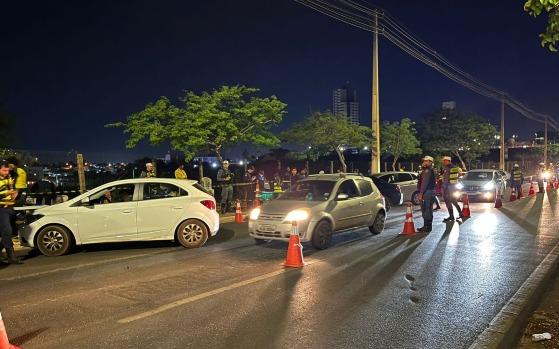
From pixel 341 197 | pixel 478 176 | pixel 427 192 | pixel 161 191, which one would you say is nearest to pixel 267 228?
pixel 341 197

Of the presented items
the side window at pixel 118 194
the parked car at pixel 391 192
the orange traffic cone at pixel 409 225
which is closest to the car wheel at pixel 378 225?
the orange traffic cone at pixel 409 225

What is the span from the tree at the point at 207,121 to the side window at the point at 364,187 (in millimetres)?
7567

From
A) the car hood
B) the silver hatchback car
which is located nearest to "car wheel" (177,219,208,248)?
the silver hatchback car

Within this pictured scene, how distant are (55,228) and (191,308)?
501 cm

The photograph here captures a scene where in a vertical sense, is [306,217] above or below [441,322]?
above

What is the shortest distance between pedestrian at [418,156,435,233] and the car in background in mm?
7919

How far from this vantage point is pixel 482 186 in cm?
2028

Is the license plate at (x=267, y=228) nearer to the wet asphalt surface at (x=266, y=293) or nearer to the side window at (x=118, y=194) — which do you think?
the wet asphalt surface at (x=266, y=293)

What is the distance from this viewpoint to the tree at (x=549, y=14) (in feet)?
15.3

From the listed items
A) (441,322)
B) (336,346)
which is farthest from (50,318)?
(441,322)

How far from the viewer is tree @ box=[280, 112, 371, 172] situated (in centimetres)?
2772

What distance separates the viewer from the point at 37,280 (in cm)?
756

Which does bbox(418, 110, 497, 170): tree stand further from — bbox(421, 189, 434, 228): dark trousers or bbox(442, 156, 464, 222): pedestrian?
bbox(421, 189, 434, 228): dark trousers

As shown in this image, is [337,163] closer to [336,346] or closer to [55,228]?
[55,228]
